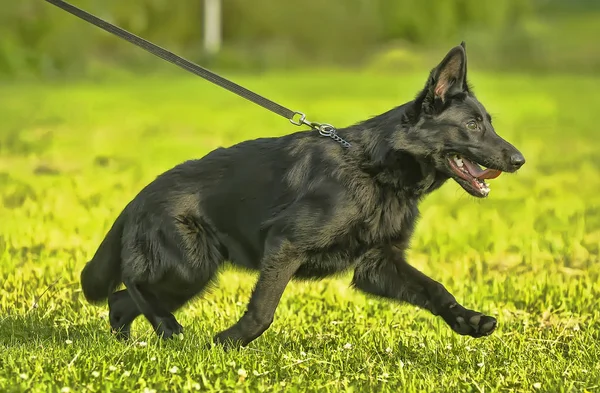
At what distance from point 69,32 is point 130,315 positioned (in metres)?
29.3

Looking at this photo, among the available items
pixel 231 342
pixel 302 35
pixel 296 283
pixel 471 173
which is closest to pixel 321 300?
pixel 296 283

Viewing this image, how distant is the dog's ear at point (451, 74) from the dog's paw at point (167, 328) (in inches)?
63.9

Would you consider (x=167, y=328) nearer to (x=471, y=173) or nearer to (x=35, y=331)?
(x=35, y=331)

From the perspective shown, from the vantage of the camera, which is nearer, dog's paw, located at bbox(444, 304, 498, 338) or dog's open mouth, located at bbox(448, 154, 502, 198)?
dog's paw, located at bbox(444, 304, 498, 338)

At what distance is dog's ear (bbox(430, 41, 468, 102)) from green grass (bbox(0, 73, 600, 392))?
→ 0.60 metres

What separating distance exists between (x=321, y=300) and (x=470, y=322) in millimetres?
1752

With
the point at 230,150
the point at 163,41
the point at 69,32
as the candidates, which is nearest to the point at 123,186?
A: the point at 230,150

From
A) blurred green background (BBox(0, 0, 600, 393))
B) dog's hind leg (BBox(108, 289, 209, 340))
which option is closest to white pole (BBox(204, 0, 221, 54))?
blurred green background (BBox(0, 0, 600, 393))

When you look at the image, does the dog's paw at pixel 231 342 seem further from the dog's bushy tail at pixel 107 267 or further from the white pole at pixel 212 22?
the white pole at pixel 212 22

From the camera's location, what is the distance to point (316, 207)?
14.8ft

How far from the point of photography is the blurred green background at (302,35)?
32.7 m

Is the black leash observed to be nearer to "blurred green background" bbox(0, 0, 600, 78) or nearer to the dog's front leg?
the dog's front leg

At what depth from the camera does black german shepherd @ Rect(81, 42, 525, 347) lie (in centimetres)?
451

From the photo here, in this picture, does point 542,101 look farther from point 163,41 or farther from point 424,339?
point 163,41
